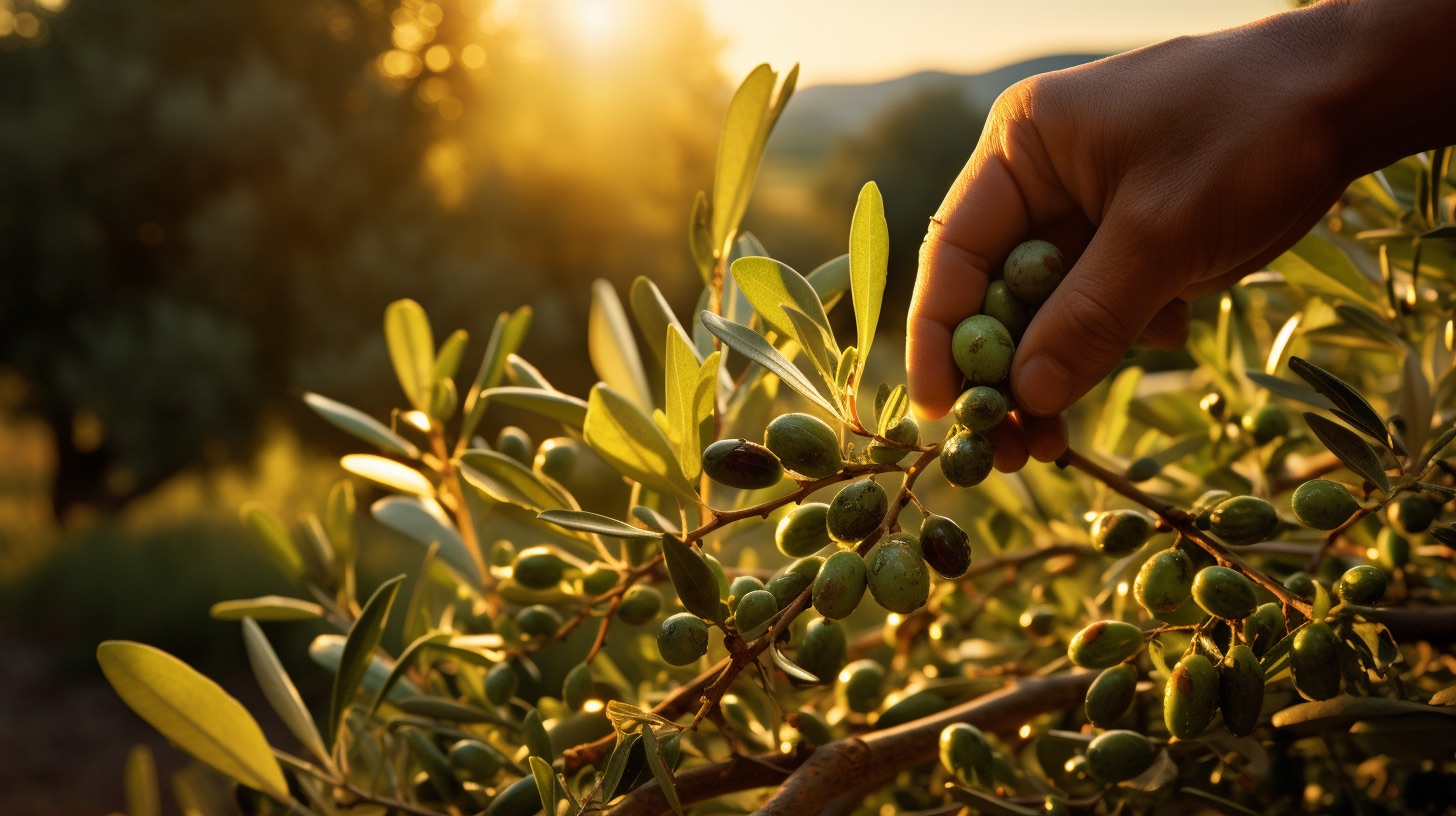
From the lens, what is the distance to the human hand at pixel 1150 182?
502mm

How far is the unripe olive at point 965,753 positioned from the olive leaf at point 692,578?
0.60 feet

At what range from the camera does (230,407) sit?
576 centimetres

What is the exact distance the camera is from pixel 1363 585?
41cm

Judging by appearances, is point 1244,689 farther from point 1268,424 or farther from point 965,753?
point 1268,424

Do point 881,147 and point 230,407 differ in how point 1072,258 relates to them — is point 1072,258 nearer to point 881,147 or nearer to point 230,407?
point 230,407

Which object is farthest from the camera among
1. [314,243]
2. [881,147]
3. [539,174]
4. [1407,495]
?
[881,147]

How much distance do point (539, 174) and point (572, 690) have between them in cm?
703

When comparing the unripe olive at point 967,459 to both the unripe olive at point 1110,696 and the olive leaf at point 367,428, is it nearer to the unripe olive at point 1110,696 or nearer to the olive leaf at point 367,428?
the unripe olive at point 1110,696

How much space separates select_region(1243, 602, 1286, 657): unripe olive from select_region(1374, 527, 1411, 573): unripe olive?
0.21 meters

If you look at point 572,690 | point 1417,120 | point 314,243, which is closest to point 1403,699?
point 1417,120

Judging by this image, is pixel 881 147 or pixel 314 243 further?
pixel 881 147

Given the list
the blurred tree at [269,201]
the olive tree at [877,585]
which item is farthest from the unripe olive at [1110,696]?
the blurred tree at [269,201]

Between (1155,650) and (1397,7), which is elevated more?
(1397,7)

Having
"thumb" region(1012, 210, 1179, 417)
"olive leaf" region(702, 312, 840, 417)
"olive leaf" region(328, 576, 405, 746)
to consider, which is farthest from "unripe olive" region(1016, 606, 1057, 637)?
"olive leaf" region(328, 576, 405, 746)
